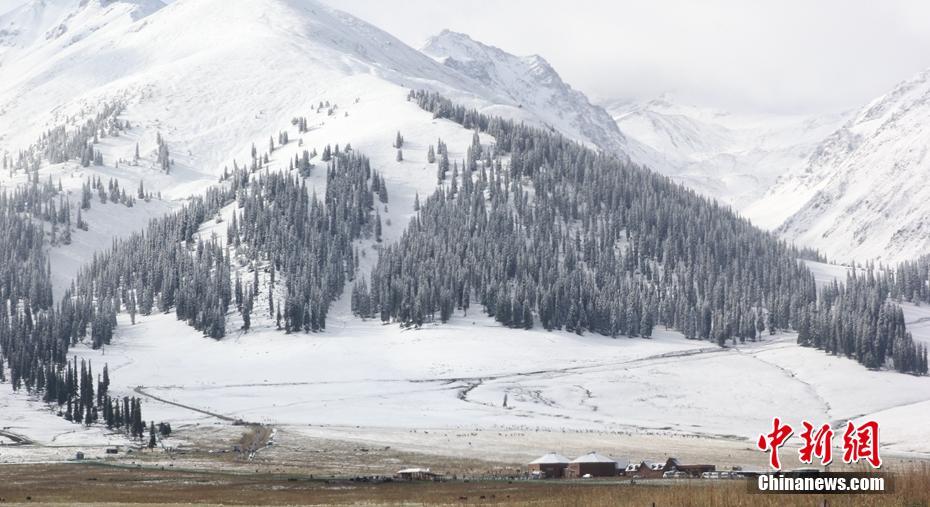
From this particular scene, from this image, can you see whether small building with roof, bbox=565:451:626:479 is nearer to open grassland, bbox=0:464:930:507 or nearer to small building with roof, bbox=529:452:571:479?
small building with roof, bbox=529:452:571:479

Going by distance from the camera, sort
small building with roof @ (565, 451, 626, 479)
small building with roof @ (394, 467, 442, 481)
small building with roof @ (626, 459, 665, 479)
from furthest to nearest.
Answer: small building with roof @ (565, 451, 626, 479) → small building with roof @ (626, 459, 665, 479) → small building with roof @ (394, 467, 442, 481)

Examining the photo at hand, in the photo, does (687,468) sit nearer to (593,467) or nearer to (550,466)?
(593,467)

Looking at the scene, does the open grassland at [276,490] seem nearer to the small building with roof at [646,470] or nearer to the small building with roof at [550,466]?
the small building with roof at [550,466]

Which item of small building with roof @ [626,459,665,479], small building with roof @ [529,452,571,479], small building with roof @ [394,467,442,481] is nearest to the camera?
small building with roof @ [394,467,442,481]

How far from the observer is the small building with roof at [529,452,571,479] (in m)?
126

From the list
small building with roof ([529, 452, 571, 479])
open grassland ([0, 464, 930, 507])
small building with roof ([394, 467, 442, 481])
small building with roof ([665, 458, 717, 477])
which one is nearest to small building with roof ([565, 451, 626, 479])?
small building with roof ([529, 452, 571, 479])

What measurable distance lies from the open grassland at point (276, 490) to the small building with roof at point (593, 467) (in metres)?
10.1

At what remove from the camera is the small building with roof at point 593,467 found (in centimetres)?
12562

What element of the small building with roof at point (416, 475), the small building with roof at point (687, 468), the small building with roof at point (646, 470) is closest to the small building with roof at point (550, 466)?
the small building with roof at point (646, 470)

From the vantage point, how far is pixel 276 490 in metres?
105

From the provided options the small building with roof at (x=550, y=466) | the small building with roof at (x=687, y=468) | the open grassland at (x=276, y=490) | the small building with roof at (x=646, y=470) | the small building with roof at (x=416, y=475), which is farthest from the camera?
the small building with roof at (x=550, y=466)

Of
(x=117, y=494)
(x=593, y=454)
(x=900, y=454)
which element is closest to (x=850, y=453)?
(x=117, y=494)

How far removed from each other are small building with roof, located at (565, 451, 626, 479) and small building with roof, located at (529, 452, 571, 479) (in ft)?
2.16

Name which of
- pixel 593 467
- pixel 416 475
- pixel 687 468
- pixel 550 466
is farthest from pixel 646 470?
pixel 416 475
